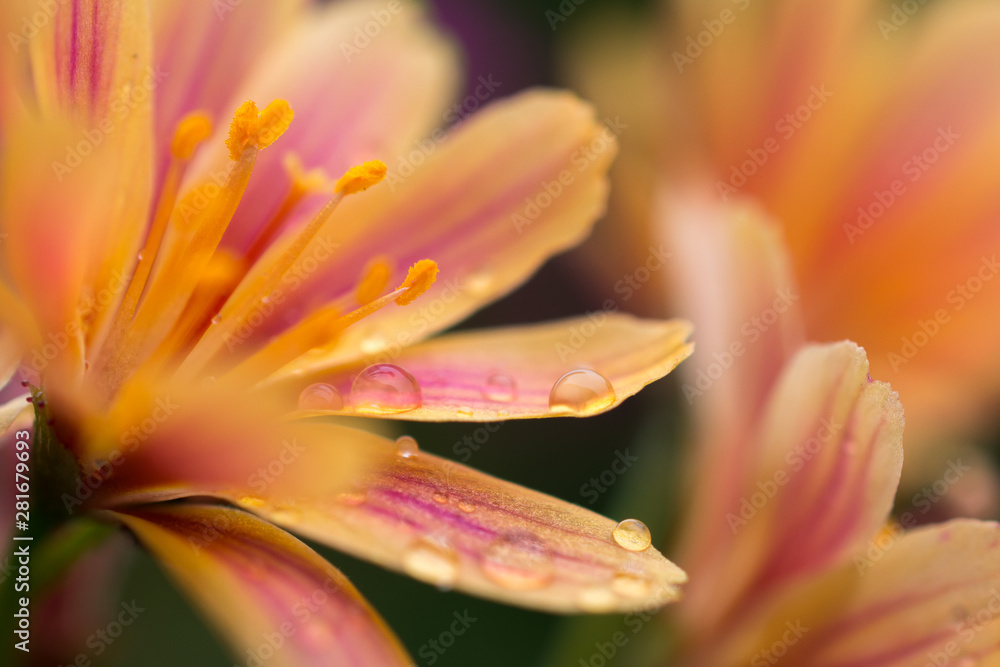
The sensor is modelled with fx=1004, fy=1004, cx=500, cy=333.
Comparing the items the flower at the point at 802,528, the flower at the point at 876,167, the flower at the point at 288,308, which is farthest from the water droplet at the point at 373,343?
the flower at the point at 876,167

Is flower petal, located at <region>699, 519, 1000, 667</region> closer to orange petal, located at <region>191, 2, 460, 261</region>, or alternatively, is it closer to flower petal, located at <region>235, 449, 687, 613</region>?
flower petal, located at <region>235, 449, 687, 613</region>

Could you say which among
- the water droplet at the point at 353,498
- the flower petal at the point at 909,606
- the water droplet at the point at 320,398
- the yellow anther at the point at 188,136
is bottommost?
the flower petal at the point at 909,606

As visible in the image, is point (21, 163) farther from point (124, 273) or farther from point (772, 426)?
point (772, 426)

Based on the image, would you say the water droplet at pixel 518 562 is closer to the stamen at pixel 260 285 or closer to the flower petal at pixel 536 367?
the flower petal at pixel 536 367

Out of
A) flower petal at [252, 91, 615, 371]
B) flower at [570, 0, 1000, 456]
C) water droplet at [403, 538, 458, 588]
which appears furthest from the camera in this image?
flower at [570, 0, 1000, 456]

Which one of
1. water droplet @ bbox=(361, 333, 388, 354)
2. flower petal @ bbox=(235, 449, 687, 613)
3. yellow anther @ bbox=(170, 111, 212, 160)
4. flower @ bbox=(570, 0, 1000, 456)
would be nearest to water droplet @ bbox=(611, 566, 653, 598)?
flower petal @ bbox=(235, 449, 687, 613)

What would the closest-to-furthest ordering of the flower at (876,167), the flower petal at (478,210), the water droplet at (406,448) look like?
the water droplet at (406,448) → the flower petal at (478,210) → the flower at (876,167)

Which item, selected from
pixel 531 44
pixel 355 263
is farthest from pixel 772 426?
pixel 531 44
